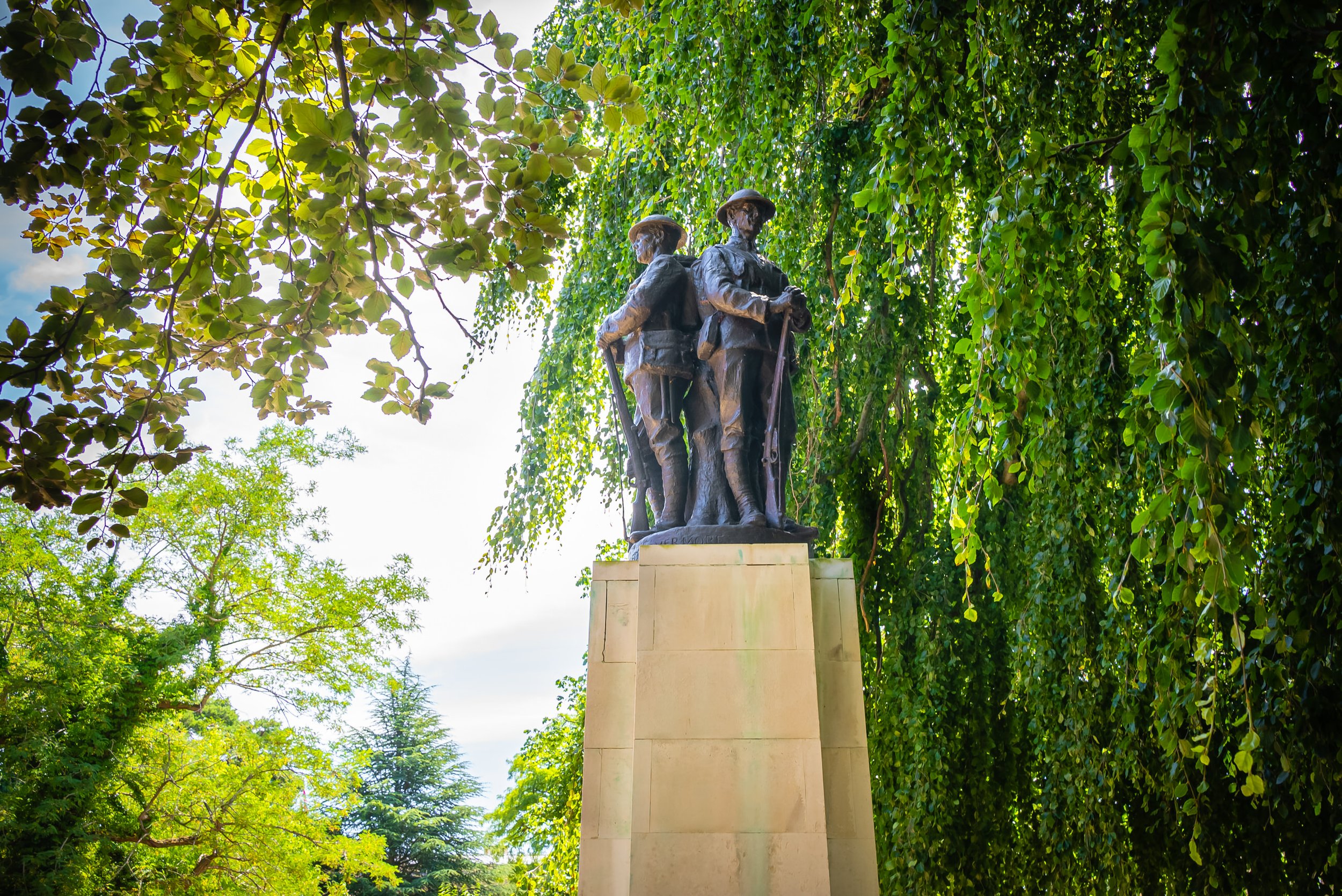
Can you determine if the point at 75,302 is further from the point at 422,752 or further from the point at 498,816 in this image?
the point at 422,752

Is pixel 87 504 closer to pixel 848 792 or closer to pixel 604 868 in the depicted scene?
pixel 604 868

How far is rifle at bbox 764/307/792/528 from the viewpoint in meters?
3.80

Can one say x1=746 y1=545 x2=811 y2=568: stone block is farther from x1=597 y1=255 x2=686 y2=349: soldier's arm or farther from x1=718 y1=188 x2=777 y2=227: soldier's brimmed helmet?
x1=718 y1=188 x2=777 y2=227: soldier's brimmed helmet

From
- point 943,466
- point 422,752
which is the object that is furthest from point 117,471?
point 422,752

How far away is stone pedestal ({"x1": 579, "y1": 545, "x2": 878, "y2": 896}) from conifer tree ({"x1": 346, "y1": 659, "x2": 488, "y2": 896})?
16.7 m

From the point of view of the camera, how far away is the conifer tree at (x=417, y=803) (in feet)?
63.4

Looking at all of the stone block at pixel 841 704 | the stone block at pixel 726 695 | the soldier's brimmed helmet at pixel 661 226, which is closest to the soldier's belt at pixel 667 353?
the soldier's brimmed helmet at pixel 661 226

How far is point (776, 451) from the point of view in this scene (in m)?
3.87

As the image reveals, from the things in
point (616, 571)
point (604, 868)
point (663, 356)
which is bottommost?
point (604, 868)

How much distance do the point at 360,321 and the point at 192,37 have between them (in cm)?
87

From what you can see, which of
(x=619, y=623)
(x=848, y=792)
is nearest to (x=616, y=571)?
(x=619, y=623)

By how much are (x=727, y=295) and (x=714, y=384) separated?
15.0 inches

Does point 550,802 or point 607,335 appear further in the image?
point 550,802

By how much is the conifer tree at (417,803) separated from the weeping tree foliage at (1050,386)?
1421 cm
